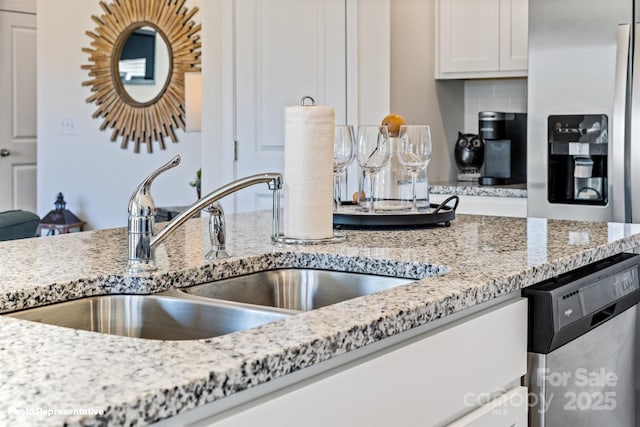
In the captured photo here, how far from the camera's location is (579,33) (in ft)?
10.9

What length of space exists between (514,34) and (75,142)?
344 cm

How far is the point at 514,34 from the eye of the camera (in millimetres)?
3912

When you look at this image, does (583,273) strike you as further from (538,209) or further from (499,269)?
(538,209)

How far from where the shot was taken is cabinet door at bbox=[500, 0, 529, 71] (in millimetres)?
3889

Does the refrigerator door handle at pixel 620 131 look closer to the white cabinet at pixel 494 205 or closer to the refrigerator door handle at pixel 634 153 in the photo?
the refrigerator door handle at pixel 634 153

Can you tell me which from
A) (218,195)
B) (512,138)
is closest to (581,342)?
(218,195)

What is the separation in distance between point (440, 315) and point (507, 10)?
9.80ft

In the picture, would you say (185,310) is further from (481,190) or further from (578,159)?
(481,190)

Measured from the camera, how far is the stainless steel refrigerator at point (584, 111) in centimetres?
323

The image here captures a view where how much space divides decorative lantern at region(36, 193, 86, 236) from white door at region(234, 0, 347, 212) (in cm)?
200

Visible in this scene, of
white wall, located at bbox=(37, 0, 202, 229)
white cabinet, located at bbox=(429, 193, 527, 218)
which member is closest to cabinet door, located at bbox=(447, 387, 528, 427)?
white cabinet, located at bbox=(429, 193, 527, 218)

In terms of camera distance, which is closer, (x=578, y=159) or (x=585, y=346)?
(x=585, y=346)

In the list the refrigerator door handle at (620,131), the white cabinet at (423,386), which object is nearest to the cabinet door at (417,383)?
the white cabinet at (423,386)

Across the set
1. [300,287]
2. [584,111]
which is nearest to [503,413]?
[300,287]
